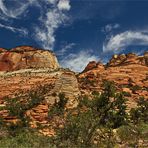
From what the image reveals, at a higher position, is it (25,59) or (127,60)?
(25,59)

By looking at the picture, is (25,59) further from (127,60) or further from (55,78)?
(55,78)

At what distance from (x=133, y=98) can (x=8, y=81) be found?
4683cm

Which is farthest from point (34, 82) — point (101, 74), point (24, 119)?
point (24, 119)

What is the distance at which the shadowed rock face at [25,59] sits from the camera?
168 m

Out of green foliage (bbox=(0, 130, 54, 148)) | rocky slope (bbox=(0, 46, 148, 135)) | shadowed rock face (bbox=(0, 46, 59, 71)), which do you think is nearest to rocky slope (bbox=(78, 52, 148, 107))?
rocky slope (bbox=(0, 46, 148, 135))

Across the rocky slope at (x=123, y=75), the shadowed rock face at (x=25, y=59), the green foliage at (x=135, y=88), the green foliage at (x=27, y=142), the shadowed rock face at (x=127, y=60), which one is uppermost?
the shadowed rock face at (x=25, y=59)

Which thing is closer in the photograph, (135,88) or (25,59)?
(135,88)

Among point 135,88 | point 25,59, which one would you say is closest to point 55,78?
point 135,88

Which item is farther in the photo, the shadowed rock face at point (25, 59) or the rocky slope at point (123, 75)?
the shadowed rock face at point (25, 59)

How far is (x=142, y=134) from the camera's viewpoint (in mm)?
52344

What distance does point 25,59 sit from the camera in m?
170

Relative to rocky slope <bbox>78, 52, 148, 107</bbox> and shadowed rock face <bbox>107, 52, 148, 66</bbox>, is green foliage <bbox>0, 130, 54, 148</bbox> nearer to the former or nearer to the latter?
rocky slope <bbox>78, 52, 148, 107</bbox>

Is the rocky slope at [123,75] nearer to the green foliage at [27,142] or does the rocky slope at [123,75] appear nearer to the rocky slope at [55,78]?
the rocky slope at [55,78]

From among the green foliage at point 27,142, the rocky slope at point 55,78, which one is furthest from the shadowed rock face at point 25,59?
the green foliage at point 27,142
